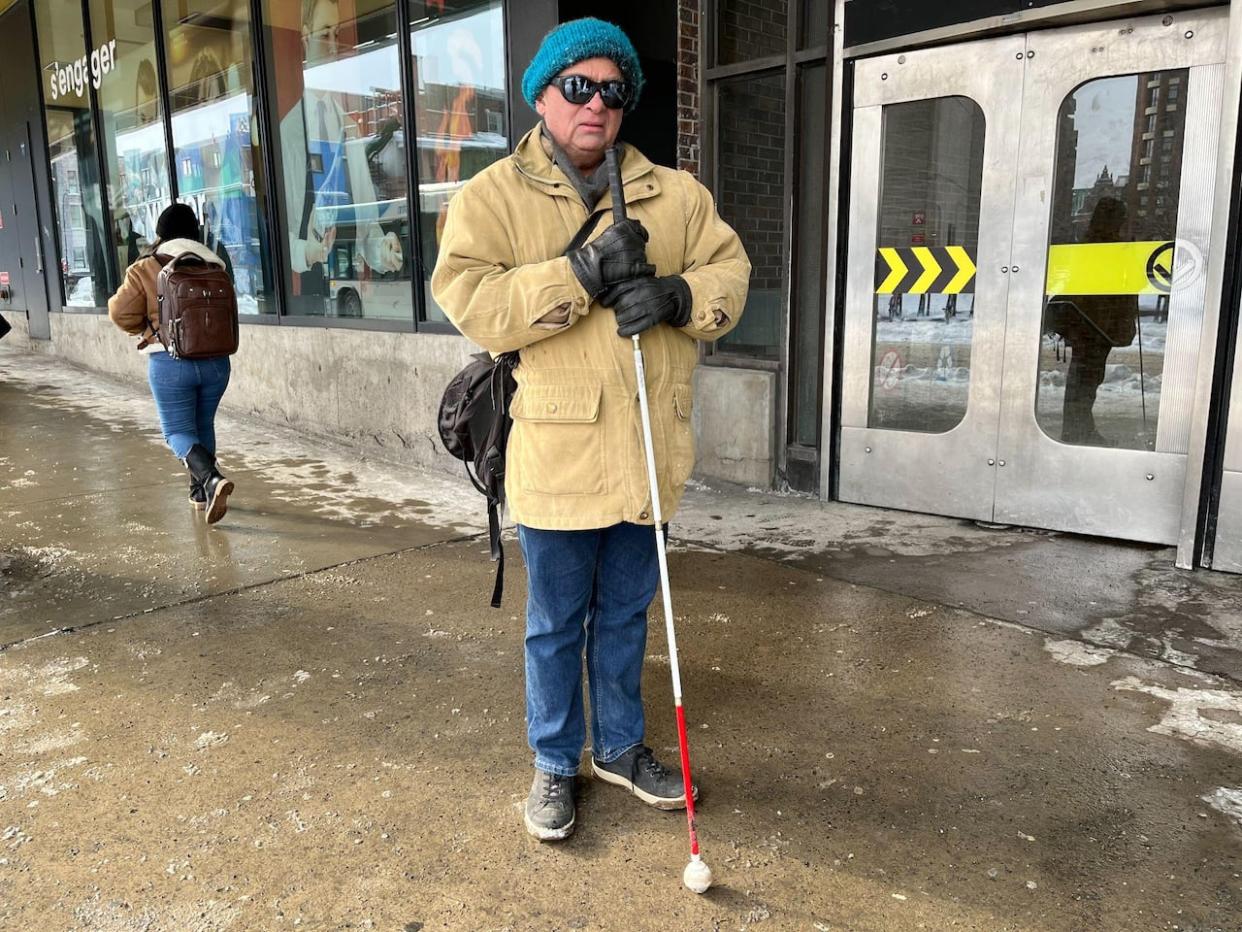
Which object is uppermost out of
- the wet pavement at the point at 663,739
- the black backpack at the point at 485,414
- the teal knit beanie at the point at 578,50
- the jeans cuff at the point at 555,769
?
the teal knit beanie at the point at 578,50

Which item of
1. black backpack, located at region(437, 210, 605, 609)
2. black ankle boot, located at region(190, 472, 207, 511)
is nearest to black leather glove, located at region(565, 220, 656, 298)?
black backpack, located at region(437, 210, 605, 609)

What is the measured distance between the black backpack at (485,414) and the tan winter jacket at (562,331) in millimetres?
43

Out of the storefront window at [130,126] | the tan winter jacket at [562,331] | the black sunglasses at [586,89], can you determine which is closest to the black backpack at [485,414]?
the tan winter jacket at [562,331]

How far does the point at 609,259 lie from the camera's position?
2352 millimetres

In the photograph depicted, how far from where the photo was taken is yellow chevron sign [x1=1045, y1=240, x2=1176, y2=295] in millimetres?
4613

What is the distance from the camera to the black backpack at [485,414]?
2609mm

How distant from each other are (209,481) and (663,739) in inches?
145

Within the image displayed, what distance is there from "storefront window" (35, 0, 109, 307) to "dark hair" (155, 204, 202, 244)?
23.6ft

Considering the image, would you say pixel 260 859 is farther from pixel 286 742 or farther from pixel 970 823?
pixel 970 823

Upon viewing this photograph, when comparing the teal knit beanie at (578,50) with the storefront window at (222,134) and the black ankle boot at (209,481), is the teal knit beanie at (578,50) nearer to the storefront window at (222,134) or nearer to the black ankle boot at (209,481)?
the black ankle boot at (209,481)

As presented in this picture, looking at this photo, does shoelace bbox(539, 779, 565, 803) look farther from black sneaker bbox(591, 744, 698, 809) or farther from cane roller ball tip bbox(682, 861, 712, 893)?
cane roller ball tip bbox(682, 861, 712, 893)

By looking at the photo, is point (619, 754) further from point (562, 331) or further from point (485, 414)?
point (562, 331)

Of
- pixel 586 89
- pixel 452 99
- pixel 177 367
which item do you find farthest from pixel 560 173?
pixel 452 99

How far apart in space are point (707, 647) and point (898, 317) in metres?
2.58
